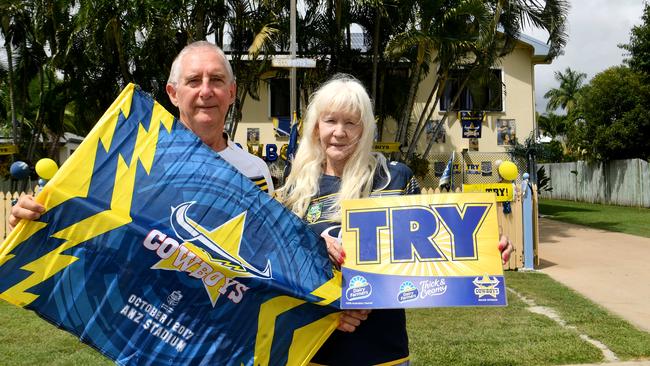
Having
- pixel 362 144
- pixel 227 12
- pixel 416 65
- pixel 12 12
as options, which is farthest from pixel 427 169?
pixel 362 144

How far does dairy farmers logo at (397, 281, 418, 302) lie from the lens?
77.9 inches

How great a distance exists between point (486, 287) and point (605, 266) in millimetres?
8973

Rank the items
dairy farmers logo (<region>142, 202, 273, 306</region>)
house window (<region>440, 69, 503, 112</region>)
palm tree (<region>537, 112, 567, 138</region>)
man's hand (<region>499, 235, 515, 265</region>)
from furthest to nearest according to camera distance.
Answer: palm tree (<region>537, 112, 567, 138</region>) → house window (<region>440, 69, 503, 112</region>) → man's hand (<region>499, 235, 515, 265</region>) → dairy farmers logo (<region>142, 202, 273, 306</region>)

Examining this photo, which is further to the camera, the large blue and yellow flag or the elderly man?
the elderly man

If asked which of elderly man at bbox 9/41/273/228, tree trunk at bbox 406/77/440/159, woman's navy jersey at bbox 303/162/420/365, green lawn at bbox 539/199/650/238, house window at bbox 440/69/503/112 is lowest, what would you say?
green lawn at bbox 539/199/650/238

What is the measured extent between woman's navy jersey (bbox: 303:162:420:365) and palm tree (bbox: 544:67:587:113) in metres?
63.7

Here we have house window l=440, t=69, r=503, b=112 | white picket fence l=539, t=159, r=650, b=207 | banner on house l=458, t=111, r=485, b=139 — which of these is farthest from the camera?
white picket fence l=539, t=159, r=650, b=207

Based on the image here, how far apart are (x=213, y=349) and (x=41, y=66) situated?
2137 cm

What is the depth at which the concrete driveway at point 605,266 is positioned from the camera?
7.09 metres

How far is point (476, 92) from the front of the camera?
63.0 ft

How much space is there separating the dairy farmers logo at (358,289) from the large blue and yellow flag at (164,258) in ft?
0.30

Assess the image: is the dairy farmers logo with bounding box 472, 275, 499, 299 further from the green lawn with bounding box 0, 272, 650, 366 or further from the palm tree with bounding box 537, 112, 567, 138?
the palm tree with bounding box 537, 112, 567, 138

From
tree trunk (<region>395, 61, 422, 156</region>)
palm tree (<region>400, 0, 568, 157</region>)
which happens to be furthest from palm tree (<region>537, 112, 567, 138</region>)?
tree trunk (<region>395, 61, 422, 156</region>)

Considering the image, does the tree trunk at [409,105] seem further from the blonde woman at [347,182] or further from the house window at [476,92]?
the blonde woman at [347,182]
